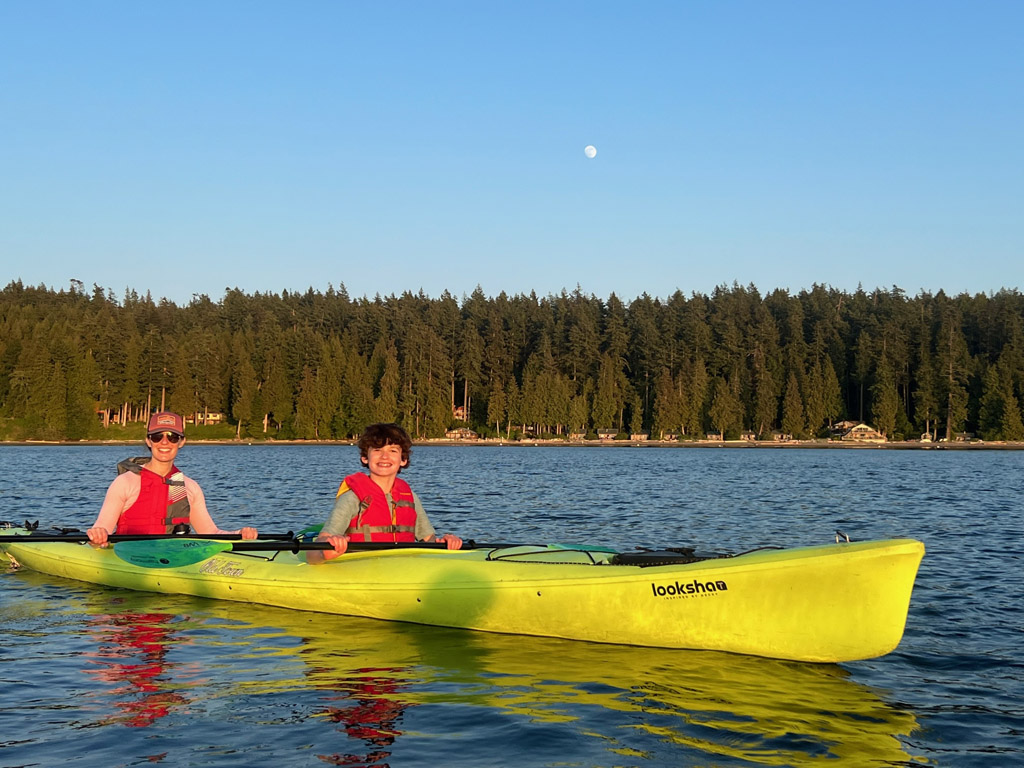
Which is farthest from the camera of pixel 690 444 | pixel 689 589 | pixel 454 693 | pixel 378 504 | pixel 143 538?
pixel 690 444

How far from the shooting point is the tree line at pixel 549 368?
113 m

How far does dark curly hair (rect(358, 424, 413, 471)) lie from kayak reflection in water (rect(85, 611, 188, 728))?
2715mm

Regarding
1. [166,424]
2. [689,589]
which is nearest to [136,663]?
[166,424]

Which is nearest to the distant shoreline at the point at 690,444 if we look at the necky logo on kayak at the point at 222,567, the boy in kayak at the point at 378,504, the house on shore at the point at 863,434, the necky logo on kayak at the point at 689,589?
the house on shore at the point at 863,434

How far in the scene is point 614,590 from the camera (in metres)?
8.84

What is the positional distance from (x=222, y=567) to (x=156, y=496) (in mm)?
1461

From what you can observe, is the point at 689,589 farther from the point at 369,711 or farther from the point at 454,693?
the point at 369,711

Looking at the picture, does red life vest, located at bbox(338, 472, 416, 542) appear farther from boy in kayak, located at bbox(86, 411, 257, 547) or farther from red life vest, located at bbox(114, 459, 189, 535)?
red life vest, located at bbox(114, 459, 189, 535)

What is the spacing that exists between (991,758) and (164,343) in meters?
122

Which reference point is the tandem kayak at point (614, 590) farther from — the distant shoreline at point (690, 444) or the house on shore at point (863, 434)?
the house on shore at point (863, 434)

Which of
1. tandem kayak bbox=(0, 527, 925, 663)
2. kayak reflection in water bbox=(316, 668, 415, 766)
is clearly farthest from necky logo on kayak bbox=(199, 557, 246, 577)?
kayak reflection in water bbox=(316, 668, 415, 766)

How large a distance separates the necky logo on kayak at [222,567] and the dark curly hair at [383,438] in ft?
10.1

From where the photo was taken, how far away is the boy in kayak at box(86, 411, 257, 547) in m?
10.3

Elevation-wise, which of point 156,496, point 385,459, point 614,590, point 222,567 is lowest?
point 222,567
